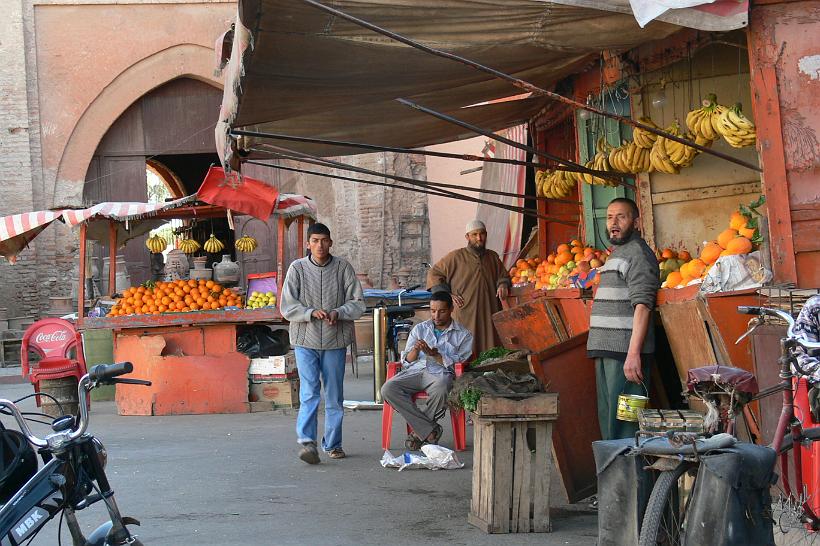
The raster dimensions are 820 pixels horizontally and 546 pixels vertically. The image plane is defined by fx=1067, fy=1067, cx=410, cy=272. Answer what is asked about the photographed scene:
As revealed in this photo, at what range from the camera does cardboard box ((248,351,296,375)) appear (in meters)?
12.4

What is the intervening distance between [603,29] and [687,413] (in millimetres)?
2728

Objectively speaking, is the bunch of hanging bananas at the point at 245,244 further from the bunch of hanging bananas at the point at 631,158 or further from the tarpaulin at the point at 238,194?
the bunch of hanging bananas at the point at 631,158

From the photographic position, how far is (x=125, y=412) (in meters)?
12.4

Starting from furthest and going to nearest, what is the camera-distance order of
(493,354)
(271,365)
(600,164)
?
(271,365) → (600,164) → (493,354)

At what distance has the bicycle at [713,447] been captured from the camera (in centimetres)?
391

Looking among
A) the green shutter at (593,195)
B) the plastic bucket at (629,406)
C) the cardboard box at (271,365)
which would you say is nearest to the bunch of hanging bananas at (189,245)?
the cardboard box at (271,365)

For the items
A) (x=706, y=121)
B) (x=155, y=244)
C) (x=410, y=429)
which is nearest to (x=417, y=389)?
(x=410, y=429)

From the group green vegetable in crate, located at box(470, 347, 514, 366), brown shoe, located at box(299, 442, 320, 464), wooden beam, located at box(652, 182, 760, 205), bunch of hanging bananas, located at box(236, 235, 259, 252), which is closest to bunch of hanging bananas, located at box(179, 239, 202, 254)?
bunch of hanging bananas, located at box(236, 235, 259, 252)

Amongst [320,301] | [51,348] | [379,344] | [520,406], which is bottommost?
[520,406]

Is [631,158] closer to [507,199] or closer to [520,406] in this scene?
[520,406]

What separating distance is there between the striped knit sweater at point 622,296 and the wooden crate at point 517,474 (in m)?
0.71

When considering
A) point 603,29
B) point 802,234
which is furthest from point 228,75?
point 802,234

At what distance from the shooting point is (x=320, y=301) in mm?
8766

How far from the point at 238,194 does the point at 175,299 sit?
1.52 meters
